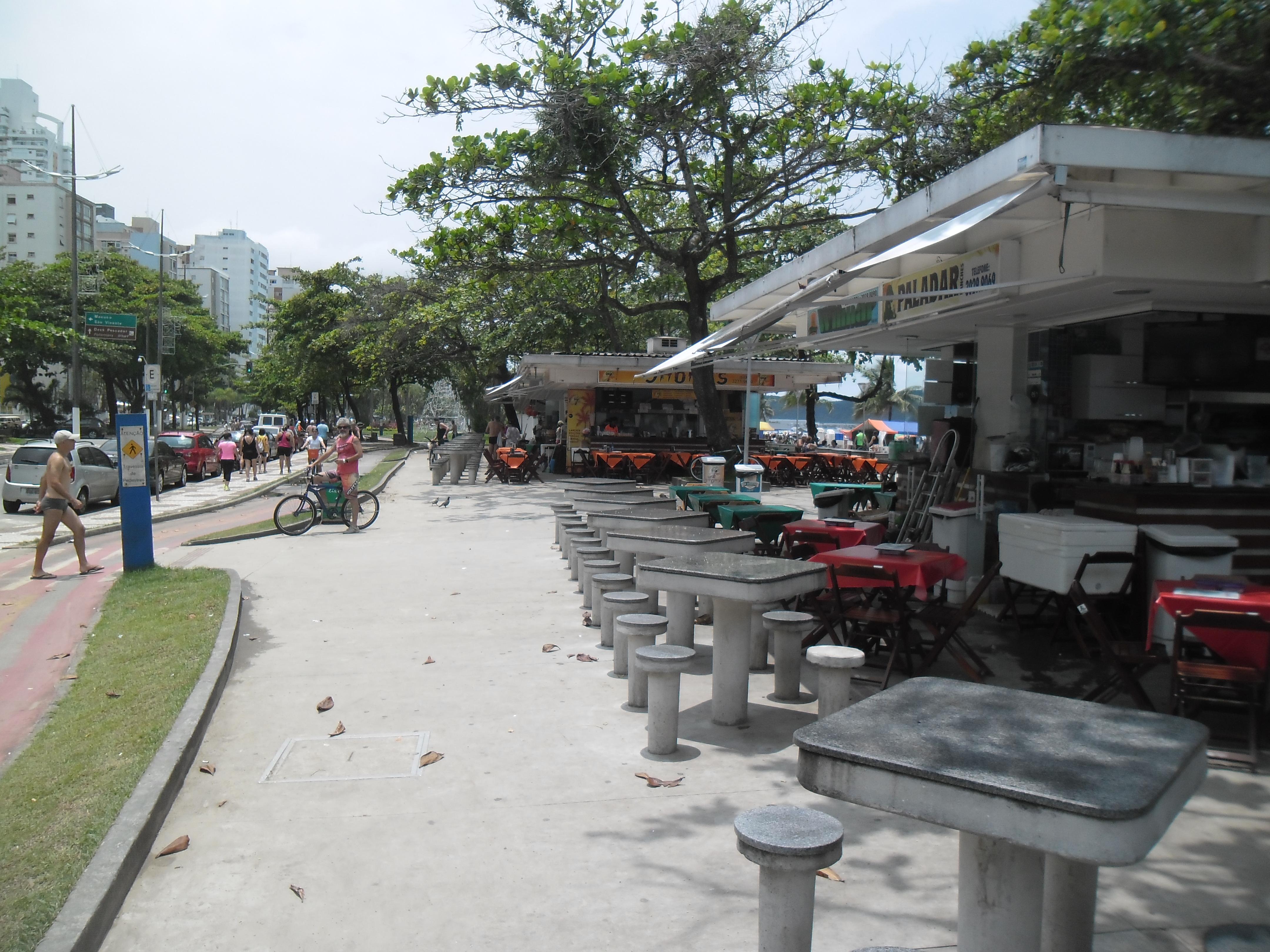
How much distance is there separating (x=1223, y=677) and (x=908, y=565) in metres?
1.95

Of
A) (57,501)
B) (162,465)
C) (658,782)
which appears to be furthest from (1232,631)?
(162,465)

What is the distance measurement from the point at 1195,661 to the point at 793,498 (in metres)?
15.9

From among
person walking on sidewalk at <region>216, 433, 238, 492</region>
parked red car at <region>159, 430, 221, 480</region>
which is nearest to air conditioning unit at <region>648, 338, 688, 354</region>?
person walking on sidewalk at <region>216, 433, 238, 492</region>

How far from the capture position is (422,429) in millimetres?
113938

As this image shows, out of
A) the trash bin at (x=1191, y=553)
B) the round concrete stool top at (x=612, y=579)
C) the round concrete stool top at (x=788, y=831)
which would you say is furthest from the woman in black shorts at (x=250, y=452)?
the round concrete stool top at (x=788, y=831)

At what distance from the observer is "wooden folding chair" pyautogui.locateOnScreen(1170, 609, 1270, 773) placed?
4781 mm

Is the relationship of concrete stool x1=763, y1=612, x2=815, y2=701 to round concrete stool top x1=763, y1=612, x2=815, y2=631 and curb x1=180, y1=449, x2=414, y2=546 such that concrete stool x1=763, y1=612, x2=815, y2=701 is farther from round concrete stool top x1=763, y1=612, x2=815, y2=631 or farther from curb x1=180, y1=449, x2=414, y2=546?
curb x1=180, y1=449, x2=414, y2=546

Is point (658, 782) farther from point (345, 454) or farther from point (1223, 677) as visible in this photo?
point (345, 454)

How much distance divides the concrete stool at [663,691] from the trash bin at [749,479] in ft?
28.8

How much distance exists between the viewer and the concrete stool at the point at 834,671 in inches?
187

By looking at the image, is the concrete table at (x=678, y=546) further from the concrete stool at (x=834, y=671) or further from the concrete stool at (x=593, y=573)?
the concrete stool at (x=834, y=671)

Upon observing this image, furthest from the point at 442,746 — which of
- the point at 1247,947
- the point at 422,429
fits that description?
the point at 422,429

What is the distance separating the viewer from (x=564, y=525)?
11516mm

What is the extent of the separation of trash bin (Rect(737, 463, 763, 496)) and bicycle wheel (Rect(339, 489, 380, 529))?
5.77 m
